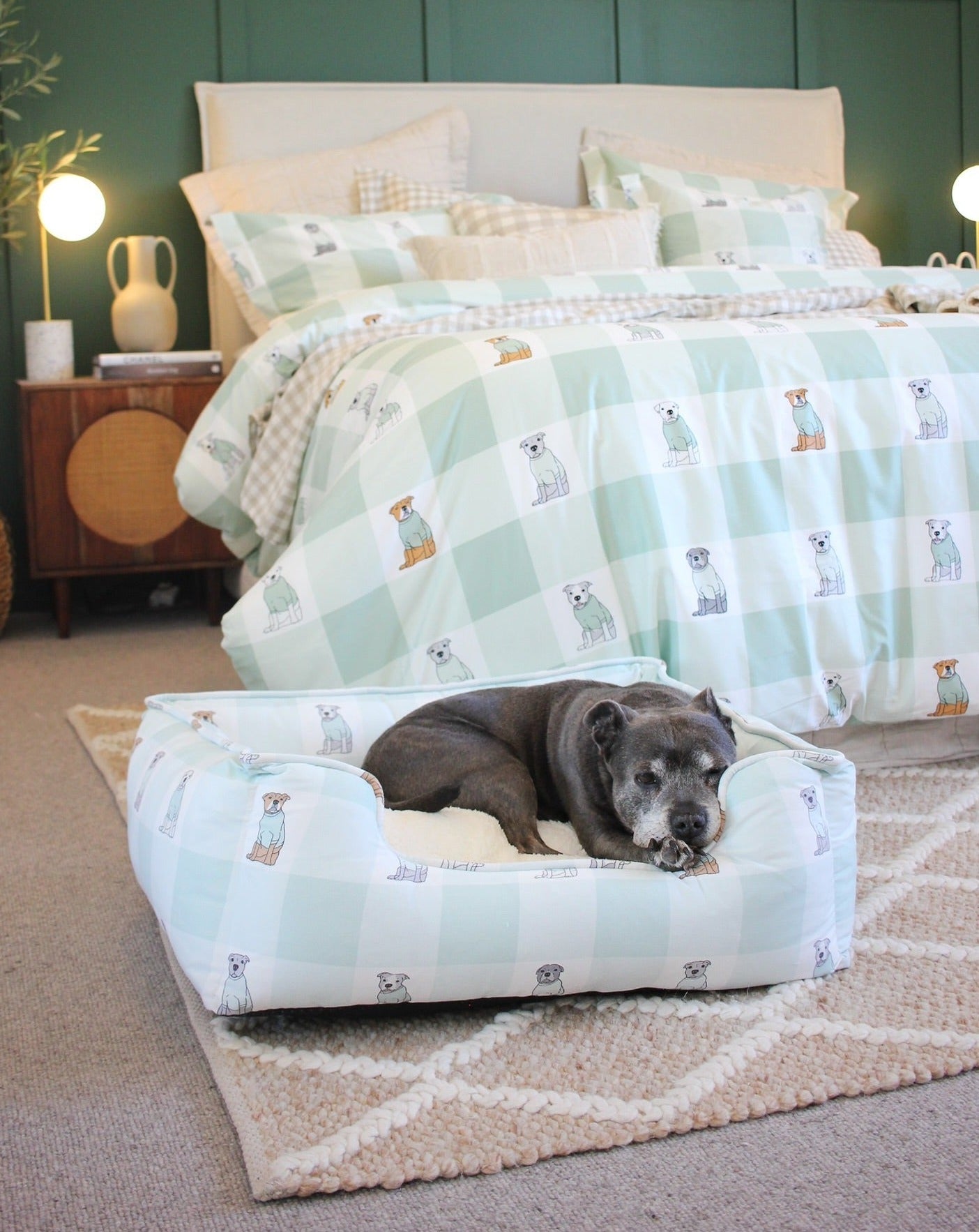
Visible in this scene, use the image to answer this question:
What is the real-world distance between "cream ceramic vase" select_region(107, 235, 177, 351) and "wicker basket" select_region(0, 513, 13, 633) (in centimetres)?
66

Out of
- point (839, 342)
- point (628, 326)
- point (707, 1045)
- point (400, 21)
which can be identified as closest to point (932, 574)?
point (839, 342)

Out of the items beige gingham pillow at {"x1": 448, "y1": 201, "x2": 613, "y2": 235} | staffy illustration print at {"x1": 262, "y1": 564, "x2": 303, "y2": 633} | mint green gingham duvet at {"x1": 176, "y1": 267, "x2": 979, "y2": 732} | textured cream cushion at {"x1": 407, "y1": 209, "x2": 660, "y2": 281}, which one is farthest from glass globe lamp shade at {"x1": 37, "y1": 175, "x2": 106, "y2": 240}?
staffy illustration print at {"x1": 262, "y1": 564, "x2": 303, "y2": 633}

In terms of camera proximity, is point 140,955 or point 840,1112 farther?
point 140,955

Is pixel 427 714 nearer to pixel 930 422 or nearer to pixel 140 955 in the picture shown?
pixel 140 955

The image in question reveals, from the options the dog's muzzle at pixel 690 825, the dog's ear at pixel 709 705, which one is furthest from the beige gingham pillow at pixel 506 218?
the dog's muzzle at pixel 690 825

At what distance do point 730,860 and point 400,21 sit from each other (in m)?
3.62

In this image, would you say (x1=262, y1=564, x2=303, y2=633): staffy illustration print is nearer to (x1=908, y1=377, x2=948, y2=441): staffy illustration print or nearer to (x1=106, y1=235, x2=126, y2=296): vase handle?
(x1=908, y1=377, x2=948, y2=441): staffy illustration print

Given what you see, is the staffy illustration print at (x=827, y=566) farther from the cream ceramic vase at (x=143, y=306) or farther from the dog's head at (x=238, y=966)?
the cream ceramic vase at (x=143, y=306)

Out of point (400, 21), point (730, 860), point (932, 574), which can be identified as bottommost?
point (730, 860)

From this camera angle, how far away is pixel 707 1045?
1439 millimetres

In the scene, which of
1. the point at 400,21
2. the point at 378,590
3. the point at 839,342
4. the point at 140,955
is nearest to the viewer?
the point at 140,955

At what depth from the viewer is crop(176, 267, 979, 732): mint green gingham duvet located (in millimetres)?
2111

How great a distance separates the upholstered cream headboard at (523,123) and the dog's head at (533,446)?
2.18m

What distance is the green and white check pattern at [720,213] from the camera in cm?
400
